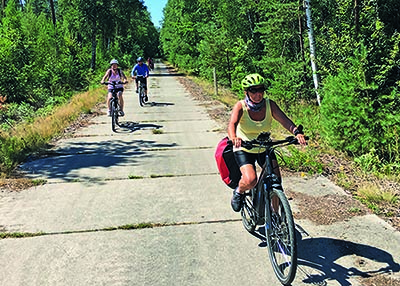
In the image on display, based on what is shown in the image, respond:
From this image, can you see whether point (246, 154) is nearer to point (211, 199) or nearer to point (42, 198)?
point (211, 199)

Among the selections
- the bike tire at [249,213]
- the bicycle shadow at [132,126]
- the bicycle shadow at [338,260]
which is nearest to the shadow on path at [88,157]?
the bicycle shadow at [132,126]

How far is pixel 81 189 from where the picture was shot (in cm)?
653

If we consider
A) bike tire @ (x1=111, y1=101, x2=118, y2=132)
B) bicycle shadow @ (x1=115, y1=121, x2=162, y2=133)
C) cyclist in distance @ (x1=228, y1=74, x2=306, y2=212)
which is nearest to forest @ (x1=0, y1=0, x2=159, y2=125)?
bike tire @ (x1=111, y1=101, x2=118, y2=132)

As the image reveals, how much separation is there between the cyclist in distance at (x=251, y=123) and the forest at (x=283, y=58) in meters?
3.85

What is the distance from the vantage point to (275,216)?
3855mm

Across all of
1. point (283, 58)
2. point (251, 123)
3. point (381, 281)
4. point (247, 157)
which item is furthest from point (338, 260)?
point (283, 58)

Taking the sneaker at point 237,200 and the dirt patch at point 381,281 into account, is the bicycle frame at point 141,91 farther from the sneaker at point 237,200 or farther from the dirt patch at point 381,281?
the dirt patch at point 381,281

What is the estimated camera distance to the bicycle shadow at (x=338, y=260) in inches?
149

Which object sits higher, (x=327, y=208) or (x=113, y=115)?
(x=113, y=115)

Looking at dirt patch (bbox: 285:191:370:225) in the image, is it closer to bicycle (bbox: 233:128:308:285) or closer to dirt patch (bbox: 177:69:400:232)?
dirt patch (bbox: 177:69:400:232)

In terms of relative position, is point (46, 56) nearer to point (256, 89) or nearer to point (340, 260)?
point (256, 89)

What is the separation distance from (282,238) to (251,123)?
1299 mm

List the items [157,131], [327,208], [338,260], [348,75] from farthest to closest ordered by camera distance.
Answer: [157,131], [348,75], [327,208], [338,260]

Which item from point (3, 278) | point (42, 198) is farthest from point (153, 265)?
point (42, 198)
